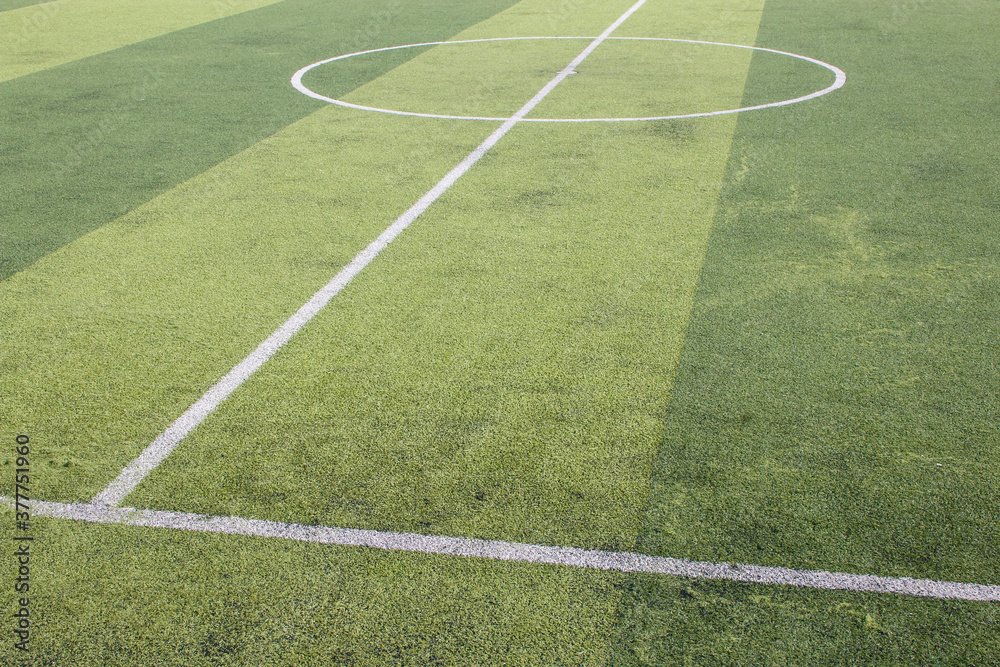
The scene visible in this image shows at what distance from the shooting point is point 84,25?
15.9 m

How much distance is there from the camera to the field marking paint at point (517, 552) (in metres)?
3.14

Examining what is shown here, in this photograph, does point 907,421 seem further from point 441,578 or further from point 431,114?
point 431,114

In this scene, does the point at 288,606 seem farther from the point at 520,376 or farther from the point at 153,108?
the point at 153,108

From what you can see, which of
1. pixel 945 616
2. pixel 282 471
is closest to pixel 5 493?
pixel 282 471

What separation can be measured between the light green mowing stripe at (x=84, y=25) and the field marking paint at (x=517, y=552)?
416 inches

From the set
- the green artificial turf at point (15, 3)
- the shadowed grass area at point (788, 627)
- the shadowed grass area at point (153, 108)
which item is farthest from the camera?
the green artificial turf at point (15, 3)

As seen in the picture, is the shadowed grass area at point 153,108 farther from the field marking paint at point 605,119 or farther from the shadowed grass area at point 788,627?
the shadowed grass area at point 788,627

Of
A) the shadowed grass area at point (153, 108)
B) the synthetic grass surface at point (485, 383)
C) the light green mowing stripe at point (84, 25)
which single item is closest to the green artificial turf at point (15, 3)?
the light green mowing stripe at point (84, 25)

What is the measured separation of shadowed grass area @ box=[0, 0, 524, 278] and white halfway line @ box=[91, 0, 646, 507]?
2.25m

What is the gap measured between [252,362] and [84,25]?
1391 centimetres

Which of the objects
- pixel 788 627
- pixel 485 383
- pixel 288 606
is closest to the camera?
pixel 788 627

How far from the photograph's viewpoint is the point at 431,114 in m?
9.64

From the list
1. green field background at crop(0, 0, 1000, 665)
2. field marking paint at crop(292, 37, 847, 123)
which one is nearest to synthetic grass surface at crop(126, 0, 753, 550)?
green field background at crop(0, 0, 1000, 665)

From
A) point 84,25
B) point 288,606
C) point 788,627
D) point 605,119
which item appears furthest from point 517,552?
point 84,25
